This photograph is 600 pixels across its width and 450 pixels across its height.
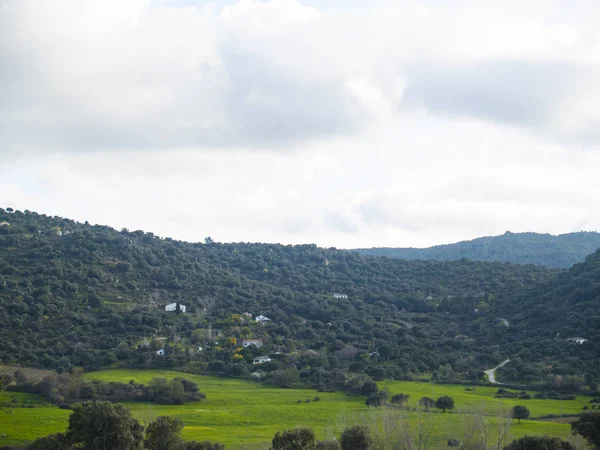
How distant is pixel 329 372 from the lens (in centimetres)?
8925

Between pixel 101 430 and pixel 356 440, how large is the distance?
16779mm

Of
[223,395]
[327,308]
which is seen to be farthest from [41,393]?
[327,308]

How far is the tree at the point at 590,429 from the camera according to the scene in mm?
44906

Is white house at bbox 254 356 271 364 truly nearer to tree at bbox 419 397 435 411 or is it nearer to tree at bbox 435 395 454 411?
tree at bbox 419 397 435 411

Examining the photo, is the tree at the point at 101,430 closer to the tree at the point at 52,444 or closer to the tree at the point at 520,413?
the tree at the point at 52,444

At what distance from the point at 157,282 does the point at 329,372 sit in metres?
51.6

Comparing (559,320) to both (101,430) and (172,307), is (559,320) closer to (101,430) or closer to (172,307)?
(172,307)

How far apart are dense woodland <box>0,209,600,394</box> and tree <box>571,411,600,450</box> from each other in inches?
1389

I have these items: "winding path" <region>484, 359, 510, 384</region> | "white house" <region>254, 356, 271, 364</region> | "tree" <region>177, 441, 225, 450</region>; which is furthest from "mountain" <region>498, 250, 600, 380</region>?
"tree" <region>177, 441, 225, 450</region>

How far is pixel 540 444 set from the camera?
4366 centimetres

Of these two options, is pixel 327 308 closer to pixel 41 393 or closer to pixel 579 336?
pixel 579 336

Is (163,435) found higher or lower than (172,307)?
lower

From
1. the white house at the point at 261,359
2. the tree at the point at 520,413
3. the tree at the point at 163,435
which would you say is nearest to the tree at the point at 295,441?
the tree at the point at 163,435

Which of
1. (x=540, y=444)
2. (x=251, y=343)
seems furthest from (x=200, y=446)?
(x=251, y=343)
